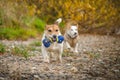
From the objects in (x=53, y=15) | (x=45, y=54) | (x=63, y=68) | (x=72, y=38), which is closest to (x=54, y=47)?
(x=45, y=54)

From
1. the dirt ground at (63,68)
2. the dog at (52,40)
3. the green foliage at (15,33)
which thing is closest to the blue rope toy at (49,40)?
the dog at (52,40)

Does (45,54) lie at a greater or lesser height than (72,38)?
lesser

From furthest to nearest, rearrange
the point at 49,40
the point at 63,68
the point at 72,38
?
the point at 72,38, the point at 49,40, the point at 63,68

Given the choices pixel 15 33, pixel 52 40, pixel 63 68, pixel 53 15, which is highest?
pixel 53 15

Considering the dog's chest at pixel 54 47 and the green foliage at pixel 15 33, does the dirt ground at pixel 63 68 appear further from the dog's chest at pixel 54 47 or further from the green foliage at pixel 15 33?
the green foliage at pixel 15 33

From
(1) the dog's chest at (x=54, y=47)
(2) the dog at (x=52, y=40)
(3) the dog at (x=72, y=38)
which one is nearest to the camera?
(2) the dog at (x=52, y=40)

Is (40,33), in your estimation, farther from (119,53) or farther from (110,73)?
(110,73)

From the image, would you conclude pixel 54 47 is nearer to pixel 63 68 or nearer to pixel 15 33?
pixel 63 68

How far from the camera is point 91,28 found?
74.9 feet

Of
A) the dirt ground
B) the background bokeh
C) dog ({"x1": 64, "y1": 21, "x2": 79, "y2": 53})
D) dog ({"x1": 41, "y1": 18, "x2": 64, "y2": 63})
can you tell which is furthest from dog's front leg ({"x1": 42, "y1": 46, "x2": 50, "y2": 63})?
the background bokeh

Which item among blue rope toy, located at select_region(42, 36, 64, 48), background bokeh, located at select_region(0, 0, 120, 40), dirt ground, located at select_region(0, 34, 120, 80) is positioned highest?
background bokeh, located at select_region(0, 0, 120, 40)

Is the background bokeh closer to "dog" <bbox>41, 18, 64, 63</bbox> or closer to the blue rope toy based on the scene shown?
"dog" <bbox>41, 18, 64, 63</bbox>

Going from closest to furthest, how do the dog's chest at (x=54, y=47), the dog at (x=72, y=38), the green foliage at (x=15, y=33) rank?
the dog's chest at (x=54, y=47) → the dog at (x=72, y=38) → the green foliage at (x=15, y=33)

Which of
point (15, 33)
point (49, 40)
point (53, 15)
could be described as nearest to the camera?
point (49, 40)
